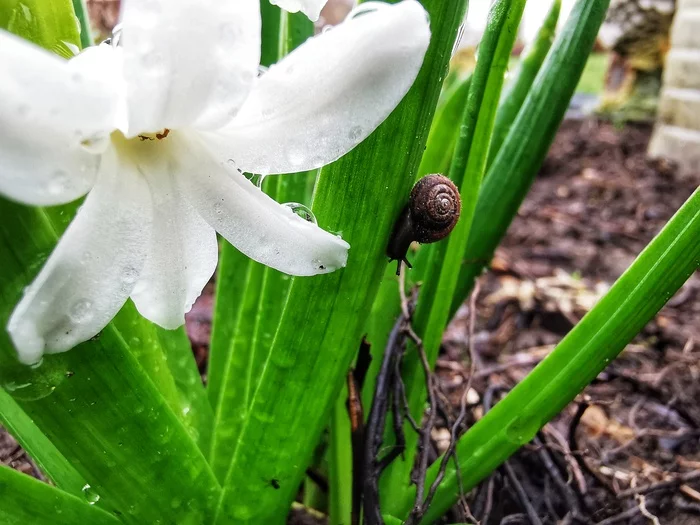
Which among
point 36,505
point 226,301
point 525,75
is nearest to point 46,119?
point 36,505

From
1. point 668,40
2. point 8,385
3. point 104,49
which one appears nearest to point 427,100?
point 104,49

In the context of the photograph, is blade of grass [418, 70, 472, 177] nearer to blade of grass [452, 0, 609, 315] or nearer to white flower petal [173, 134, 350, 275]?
blade of grass [452, 0, 609, 315]

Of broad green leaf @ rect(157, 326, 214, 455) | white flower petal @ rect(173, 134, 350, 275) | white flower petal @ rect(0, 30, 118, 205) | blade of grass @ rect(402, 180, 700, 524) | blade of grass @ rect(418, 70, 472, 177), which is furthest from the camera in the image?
blade of grass @ rect(418, 70, 472, 177)

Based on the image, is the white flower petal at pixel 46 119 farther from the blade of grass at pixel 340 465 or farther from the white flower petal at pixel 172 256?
the blade of grass at pixel 340 465

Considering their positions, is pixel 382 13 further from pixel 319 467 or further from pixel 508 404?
pixel 319 467

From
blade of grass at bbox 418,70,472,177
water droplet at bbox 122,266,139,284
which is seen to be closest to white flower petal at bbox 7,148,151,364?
water droplet at bbox 122,266,139,284
